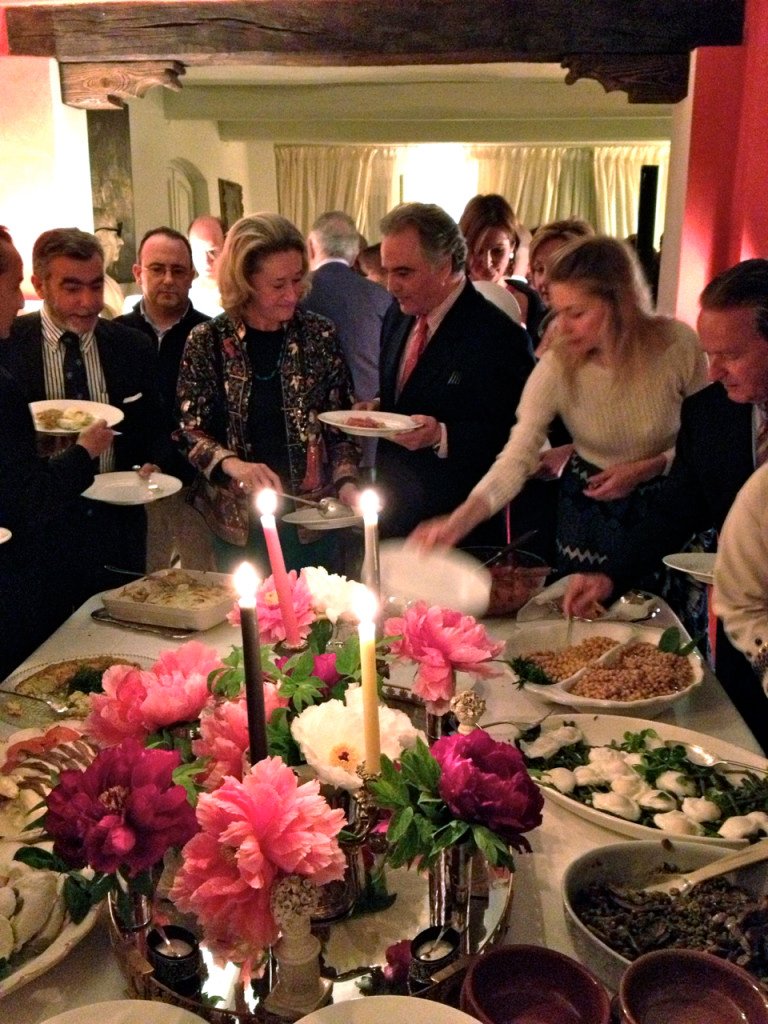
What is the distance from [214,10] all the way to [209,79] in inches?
131

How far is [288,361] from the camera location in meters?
2.37

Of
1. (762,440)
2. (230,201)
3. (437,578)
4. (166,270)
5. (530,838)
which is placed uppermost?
(230,201)

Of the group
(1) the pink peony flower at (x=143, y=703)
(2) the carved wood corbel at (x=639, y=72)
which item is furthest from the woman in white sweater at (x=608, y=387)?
(2) the carved wood corbel at (x=639, y=72)

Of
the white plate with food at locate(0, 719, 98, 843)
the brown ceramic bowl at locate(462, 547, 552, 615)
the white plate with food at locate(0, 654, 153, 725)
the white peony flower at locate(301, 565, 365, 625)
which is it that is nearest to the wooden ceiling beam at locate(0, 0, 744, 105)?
the brown ceramic bowl at locate(462, 547, 552, 615)

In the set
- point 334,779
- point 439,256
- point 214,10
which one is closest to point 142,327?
point 439,256

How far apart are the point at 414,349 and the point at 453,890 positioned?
1.71 metres

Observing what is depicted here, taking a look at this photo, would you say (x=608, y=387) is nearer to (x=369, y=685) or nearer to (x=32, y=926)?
(x=369, y=685)

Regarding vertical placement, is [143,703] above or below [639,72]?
below

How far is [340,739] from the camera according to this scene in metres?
0.85

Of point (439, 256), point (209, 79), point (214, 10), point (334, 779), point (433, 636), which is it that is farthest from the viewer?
point (209, 79)

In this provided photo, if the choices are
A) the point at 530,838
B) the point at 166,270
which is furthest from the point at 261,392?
the point at 530,838

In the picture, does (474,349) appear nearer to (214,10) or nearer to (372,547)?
(372,547)

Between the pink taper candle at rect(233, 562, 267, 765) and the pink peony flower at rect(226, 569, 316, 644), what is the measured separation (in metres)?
0.34

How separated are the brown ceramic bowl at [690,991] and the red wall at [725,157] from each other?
300 centimetres
